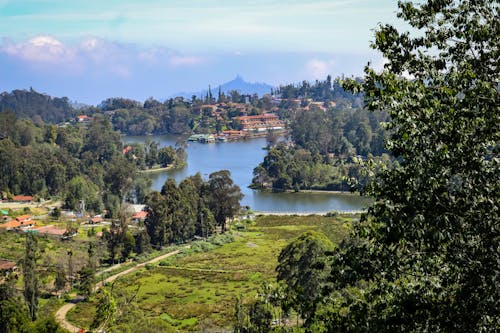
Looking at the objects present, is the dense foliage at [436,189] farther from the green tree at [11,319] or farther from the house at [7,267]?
the house at [7,267]

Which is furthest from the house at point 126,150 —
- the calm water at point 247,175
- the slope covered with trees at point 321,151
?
the slope covered with trees at point 321,151

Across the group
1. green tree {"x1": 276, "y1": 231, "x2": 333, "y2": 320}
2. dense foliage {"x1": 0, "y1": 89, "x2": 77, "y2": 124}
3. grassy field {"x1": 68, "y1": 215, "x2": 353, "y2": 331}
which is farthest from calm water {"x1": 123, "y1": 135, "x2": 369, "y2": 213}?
dense foliage {"x1": 0, "y1": 89, "x2": 77, "y2": 124}

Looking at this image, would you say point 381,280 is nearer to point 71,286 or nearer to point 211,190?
point 71,286

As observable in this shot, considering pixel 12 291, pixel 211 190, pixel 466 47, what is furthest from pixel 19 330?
pixel 211 190

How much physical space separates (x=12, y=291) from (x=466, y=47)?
17.9 m

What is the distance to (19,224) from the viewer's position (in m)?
32.8

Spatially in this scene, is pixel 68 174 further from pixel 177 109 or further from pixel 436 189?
pixel 177 109

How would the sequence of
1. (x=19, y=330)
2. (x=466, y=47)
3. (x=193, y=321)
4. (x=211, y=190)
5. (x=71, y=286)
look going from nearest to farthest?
(x=466, y=47) → (x=19, y=330) → (x=193, y=321) → (x=71, y=286) → (x=211, y=190)

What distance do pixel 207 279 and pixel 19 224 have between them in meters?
Result: 14.5

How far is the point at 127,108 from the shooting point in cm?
11019

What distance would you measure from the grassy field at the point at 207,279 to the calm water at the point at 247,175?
842 centimetres

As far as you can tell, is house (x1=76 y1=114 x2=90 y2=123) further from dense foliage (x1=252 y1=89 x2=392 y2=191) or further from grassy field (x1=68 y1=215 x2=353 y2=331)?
grassy field (x1=68 y1=215 x2=353 y2=331)

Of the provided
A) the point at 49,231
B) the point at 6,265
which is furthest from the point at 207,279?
the point at 49,231

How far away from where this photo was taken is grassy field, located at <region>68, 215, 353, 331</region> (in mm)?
19438
